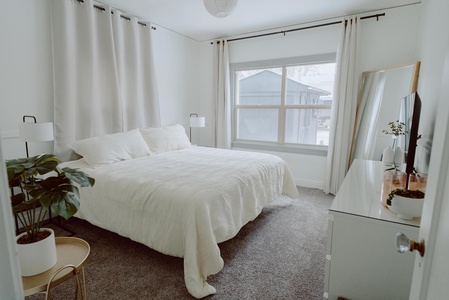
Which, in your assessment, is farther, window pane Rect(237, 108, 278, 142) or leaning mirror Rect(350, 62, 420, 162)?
window pane Rect(237, 108, 278, 142)

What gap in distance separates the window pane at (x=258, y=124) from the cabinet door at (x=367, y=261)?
10.4ft

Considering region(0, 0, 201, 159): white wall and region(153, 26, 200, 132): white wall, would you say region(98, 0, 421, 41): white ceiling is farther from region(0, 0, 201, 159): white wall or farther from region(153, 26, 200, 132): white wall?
region(0, 0, 201, 159): white wall

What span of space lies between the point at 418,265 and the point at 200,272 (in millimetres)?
1299

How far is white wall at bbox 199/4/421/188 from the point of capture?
3.13 meters

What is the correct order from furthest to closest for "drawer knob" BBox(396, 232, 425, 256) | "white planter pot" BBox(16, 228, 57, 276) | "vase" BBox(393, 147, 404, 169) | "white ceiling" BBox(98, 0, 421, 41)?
"white ceiling" BBox(98, 0, 421, 41) → "vase" BBox(393, 147, 404, 169) → "white planter pot" BBox(16, 228, 57, 276) → "drawer knob" BBox(396, 232, 425, 256)

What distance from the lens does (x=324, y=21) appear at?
3.59 meters

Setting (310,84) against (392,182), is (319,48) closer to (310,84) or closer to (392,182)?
(310,84)

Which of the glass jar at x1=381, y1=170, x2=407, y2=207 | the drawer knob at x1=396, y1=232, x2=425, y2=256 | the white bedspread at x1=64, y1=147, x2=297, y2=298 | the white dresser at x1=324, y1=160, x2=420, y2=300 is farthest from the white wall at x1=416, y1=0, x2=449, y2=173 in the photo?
the white bedspread at x1=64, y1=147, x2=297, y2=298

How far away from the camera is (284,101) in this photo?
4.20m

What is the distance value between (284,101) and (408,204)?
325 cm

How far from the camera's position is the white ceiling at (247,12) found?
3.05 metres

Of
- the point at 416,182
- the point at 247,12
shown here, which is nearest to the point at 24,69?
the point at 247,12

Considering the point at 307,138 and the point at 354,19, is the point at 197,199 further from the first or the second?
the point at 354,19

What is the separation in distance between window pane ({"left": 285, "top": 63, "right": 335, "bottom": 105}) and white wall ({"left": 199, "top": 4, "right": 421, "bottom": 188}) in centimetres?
26
